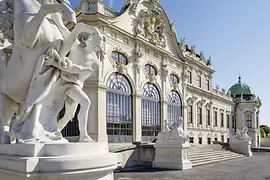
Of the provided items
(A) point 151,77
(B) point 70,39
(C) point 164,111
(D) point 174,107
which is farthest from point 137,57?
(B) point 70,39

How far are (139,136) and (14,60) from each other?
761 inches

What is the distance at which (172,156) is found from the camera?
15742 millimetres

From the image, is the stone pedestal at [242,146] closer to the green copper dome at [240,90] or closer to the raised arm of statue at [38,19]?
the green copper dome at [240,90]

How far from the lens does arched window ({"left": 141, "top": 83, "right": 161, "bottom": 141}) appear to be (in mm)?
24141

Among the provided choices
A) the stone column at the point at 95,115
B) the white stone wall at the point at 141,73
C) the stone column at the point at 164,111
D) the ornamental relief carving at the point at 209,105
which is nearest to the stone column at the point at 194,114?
the white stone wall at the point at 141,73

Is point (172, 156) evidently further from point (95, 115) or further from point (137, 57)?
point (137, 57)

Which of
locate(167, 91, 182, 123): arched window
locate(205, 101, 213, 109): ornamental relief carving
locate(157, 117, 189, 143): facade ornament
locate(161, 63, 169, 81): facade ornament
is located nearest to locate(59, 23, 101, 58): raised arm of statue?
locate(157, 117, 189, 143): facade ornament

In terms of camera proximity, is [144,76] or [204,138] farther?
[204,138]

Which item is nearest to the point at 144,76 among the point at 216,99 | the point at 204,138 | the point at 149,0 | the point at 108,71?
the point at 108,71

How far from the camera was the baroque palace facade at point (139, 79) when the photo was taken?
64.2 ft

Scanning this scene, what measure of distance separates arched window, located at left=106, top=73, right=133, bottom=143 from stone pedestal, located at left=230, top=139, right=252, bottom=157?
11.8m

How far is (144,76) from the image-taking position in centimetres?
2433

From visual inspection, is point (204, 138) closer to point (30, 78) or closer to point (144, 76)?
point (144, 76)

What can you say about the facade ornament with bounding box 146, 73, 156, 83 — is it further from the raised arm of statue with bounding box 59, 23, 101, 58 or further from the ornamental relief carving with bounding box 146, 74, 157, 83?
the raised arm of statue with bounding box 59, 23, 101, 58
